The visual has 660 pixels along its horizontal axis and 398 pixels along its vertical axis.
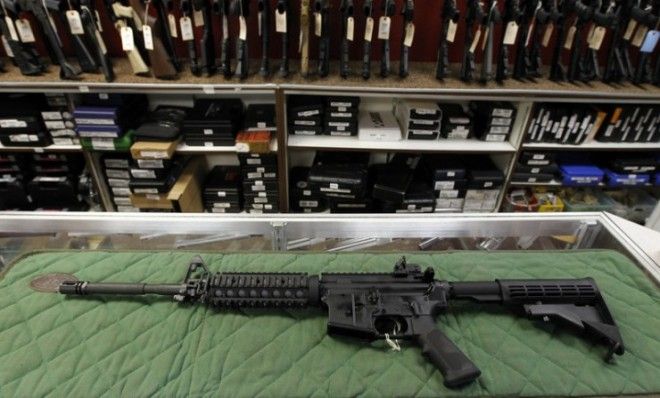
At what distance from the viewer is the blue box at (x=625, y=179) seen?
7.50ft

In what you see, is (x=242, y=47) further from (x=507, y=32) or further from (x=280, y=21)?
(x=507, y=32)

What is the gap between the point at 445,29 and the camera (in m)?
1.97

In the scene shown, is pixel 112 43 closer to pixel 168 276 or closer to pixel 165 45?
pixel 165 45

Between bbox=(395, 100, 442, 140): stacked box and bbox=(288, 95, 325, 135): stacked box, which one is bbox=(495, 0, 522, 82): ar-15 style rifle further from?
bbox=(288, 95, 325, 135): stacked box

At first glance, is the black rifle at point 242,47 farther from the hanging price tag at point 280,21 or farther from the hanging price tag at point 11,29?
the hanging price tag at point 11,29

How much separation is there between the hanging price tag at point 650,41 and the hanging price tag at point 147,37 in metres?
2.54

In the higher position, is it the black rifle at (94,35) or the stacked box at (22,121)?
the black rifle at (94,35)

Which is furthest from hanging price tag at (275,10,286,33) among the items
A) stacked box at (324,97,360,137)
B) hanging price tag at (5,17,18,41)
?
hanging price tag at (5,17,18,41)

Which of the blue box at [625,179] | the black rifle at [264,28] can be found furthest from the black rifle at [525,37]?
the black rifle at [264,28]

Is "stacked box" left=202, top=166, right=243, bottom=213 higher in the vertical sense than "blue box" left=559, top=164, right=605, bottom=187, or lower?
lower

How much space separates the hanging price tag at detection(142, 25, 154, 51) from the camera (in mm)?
1854

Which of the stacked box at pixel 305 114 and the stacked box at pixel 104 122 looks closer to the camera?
the stacked box at pixel 104 122

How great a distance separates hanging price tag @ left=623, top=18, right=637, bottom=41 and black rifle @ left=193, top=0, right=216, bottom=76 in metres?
2.24

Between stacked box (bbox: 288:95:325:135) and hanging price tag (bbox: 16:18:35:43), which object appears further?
stacked box (bbox: 288:95:325:135)
